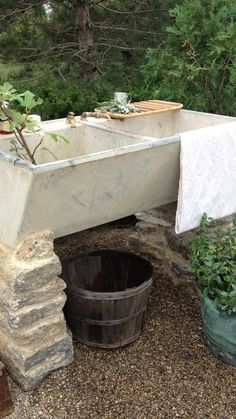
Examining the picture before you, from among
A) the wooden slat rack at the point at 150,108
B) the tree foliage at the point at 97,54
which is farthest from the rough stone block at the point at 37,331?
the tree foliage at the point at 97,54

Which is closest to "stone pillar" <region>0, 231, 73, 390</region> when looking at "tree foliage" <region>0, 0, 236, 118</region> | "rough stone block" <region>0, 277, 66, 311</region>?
"rough stone block" <region>0, 277, 66, 311</region>

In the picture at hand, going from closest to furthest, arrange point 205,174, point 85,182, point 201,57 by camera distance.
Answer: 1. point 85,182
2. point 205,174
3. point 201,57

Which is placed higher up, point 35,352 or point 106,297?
point 106,297

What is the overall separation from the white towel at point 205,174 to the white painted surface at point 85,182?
0.34ft

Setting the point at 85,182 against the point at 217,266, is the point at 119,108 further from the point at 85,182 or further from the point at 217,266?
the point at 217,266

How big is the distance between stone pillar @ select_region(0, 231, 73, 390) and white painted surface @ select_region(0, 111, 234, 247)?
0.32ft

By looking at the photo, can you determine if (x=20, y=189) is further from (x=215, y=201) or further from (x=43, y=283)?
(x=215, y=201)

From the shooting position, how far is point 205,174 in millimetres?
2928

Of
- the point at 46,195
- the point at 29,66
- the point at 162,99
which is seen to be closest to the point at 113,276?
the point at 46,195

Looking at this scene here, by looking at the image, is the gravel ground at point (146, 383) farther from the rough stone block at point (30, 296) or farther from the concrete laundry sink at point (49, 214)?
the rough stone block at point (30, 296)

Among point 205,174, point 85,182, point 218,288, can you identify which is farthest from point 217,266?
point 85,182

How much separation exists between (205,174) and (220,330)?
0.91 m

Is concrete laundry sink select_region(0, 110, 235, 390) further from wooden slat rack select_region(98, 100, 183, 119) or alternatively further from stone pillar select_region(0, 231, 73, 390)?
wooden slat rack select_region(98, 100, 183, 119)

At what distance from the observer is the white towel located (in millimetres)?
2848
